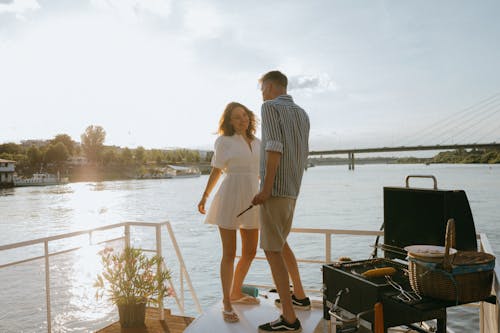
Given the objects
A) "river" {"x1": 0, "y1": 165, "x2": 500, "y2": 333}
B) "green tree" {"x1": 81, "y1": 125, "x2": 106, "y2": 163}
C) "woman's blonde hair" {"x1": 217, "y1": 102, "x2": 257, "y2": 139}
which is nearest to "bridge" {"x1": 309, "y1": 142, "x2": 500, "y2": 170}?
"river" {"x1": 0, "y1": 165, "x2": 500, "y2": 333}

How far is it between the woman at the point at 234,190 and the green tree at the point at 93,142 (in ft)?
279

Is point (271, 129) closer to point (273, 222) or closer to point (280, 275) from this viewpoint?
point (273, 222)

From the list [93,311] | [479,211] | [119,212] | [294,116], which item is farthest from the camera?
[119,212]

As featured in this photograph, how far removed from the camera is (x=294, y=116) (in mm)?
2283

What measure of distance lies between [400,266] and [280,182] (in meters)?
0.70

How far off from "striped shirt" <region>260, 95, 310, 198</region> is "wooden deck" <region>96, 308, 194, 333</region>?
1328 mm

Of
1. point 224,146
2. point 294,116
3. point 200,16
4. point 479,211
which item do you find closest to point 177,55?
point 200,16

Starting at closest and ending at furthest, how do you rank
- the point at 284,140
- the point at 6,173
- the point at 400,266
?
the point at 400,266 < the point at 284,140 < the point at 6,173

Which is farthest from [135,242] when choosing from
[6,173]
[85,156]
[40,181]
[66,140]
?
[66,140]

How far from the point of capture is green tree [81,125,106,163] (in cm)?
8450

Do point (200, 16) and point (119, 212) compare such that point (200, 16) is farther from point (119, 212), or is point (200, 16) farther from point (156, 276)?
point (119, 212)

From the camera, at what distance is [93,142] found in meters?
86.2

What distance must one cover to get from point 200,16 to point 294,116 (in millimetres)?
3309

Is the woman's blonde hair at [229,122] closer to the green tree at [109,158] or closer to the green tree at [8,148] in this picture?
the green tree at [109,158]
